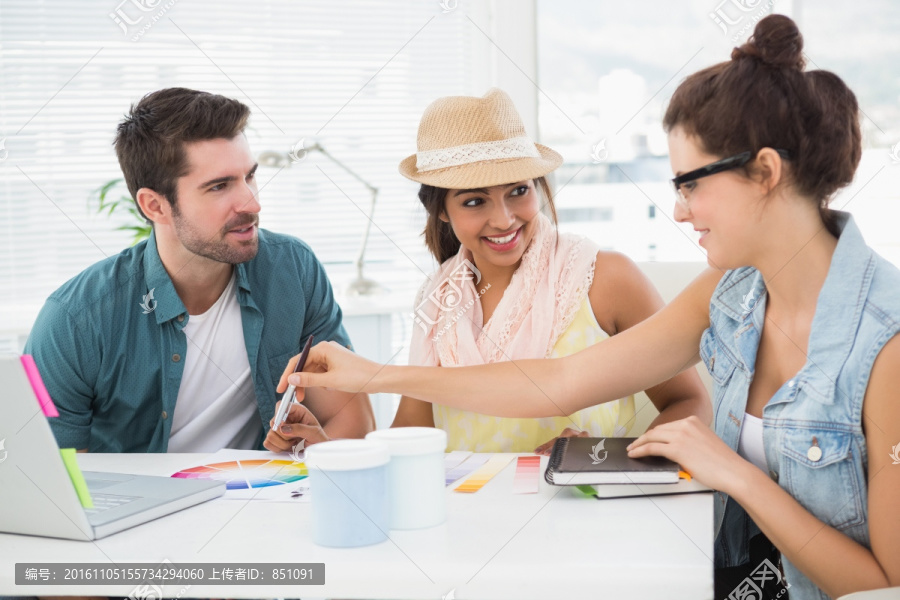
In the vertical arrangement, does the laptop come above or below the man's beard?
below

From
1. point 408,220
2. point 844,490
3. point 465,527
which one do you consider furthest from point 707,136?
point 408,220

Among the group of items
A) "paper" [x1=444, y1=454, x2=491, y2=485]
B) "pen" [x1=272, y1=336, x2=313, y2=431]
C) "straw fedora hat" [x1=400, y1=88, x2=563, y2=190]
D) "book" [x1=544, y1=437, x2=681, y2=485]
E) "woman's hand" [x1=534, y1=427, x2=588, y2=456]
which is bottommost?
"book" [x1=544, y1=437, x2=681, y2=485]

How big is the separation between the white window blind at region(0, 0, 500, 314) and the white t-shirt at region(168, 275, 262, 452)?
61.0 inches

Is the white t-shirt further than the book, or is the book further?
the white t-shirt

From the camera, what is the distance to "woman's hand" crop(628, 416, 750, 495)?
3.37 feet

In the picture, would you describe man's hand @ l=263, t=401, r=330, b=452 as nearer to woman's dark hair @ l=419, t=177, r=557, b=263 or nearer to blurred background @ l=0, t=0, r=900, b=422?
woman's dark hair @ l=419, t=177, r=557, b=263

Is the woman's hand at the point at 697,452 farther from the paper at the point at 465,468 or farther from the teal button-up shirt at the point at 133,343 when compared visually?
the teal button-up shirt at the point at 133,343

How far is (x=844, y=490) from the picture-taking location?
1.04 meters

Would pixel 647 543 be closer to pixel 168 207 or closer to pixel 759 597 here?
pixel 759 597

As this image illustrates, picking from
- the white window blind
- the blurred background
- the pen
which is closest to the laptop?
the pen

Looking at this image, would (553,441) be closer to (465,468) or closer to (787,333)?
(465,468)

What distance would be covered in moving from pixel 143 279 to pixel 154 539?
0.92 metres

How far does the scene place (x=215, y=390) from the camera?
1.80 metres

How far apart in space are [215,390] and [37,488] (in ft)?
2.70
